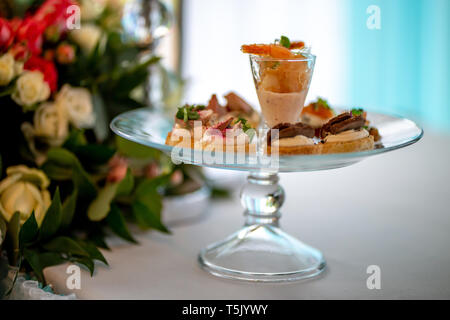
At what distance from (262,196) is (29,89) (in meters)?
0.43

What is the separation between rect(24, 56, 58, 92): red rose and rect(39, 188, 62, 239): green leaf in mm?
238

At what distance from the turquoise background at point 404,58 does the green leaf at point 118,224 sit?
7.04 feet

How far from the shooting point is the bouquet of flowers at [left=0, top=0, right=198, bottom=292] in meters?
0.90

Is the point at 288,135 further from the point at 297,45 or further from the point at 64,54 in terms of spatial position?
the point at 64,54

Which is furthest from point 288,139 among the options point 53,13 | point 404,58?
point 404,58

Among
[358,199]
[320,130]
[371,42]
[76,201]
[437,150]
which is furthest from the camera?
[371,42]

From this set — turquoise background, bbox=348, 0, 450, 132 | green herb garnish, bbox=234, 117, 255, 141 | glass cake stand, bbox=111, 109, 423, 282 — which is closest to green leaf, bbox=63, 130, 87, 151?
glass cake stand, bbox=111, 109, 423, 282

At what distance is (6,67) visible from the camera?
3.08ft

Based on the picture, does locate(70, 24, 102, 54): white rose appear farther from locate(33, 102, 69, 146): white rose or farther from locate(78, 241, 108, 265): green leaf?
locate(78, 241, 108, 265): green leaf

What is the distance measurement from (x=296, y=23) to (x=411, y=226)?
7.85ft

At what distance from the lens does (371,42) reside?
10.4 ft
